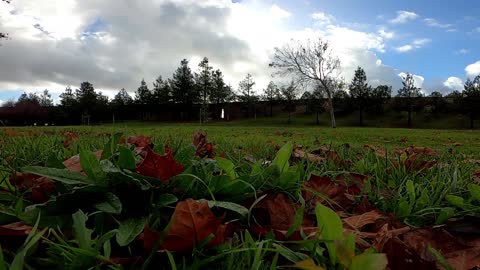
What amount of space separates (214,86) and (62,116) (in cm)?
3379

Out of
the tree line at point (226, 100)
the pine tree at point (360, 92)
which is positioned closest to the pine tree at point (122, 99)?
the tree line at point (226, 100)

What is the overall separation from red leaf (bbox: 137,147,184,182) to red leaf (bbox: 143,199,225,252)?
31 centimetres

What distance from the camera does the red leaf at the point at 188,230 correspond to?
2.81ft

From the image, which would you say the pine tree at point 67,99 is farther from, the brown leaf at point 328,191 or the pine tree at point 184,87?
the brown leaf at point 328,191

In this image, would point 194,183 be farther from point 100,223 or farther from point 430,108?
point 430,108

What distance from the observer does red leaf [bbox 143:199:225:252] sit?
86 cm

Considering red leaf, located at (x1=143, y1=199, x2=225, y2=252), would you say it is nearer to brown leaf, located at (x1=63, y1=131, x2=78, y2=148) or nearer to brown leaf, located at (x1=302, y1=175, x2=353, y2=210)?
brown leaf, located at (x1=302, y1=175, x2=353, y2=210)

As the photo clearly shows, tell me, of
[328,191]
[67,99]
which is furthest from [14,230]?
[67,99]

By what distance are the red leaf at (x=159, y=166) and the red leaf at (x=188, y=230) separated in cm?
31

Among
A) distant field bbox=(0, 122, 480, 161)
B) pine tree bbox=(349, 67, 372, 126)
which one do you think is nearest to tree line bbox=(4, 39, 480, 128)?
pine tree bbox=(349, 67, 372, 126)

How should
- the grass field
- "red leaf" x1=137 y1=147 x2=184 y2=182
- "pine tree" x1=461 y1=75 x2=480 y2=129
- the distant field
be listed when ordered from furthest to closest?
1. "pine tree" x1=461 y1=75 x2=480 y2=129
2. the distant field
3. "red leaf" x1=137 y1=147 x2=184 y2=182
4. the grass field

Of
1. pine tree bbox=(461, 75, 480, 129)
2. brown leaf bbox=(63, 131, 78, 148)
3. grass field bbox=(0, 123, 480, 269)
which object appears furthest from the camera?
pine tree bbox=(461, 75, 480, 129)

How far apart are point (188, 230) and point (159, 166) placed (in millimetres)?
359

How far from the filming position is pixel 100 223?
40.8 inches
